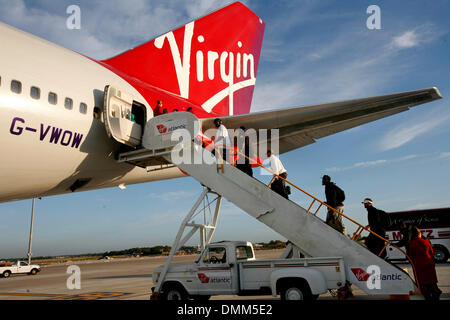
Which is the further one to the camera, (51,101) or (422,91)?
(422,91)

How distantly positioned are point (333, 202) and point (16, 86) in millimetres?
8170

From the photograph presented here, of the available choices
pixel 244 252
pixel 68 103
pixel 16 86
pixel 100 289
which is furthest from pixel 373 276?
pixel 100 289

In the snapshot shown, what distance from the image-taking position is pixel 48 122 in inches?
318

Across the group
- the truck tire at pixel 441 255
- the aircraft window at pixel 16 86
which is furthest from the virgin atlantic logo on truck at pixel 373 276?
the truck tire at pixel 441 255

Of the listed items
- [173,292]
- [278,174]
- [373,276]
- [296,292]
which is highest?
[278,174]

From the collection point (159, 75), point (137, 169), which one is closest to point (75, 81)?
point (137, 169)

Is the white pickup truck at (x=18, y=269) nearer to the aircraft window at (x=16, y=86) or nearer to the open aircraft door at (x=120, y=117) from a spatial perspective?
the open aircraft door at (x=120, y=117)

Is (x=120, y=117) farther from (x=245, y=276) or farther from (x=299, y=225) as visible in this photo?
(x=299, y=225)

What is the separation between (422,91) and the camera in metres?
9.07

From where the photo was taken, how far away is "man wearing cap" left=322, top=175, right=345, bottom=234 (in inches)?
388

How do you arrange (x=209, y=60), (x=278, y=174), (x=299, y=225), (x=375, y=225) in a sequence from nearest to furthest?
(x=299, y=225)
(x=375, y=225)
(x=278, y=174)
(x=209, y=60)
